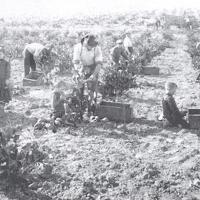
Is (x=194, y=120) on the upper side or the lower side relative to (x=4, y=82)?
lower

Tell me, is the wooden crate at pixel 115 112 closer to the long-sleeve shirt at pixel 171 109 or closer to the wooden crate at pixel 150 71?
the long-sleeve shirt at pixel 171 109

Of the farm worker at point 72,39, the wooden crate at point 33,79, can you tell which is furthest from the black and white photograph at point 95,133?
the farm worker at point 72,39

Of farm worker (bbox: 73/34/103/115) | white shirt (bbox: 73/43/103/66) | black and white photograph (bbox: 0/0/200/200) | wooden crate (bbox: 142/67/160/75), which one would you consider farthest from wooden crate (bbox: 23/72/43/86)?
wooden crate (bbox: 142/67/160/75)

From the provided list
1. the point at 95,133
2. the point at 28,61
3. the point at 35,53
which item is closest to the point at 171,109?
the point at 95,133

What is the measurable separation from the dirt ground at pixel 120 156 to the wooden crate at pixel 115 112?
0.14 metres

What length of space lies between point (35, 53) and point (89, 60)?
9.35 feet

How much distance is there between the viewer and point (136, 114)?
23.9 feet

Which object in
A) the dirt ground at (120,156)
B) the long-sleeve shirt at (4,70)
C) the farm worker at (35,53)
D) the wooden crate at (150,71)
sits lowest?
the dirt ground at (120,156)

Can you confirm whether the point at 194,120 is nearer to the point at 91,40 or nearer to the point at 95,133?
the point at 95,133

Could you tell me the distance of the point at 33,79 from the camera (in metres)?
9.73

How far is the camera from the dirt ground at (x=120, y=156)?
4.24 meters

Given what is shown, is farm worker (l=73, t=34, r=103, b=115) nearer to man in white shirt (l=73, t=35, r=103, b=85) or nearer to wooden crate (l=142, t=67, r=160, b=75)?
Answer: man in white shirt (l=73, t=35, r=103, b=85)

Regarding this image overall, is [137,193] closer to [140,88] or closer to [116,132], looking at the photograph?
[116,132]

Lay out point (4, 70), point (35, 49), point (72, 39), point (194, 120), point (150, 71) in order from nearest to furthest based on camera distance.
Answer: point (194, 120), point (4, 70), point (35, 49), point (150, 71), point (72, 39)
